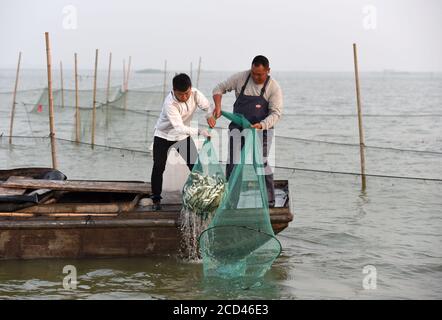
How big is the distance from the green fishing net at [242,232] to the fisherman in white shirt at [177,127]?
0.65 metres

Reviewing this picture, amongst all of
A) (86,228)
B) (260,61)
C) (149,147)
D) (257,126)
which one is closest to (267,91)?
(260,61)

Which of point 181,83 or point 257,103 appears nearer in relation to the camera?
point 181,83

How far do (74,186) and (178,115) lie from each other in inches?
52.0

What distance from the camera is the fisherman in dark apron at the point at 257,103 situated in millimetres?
6578

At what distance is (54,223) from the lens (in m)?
6.38

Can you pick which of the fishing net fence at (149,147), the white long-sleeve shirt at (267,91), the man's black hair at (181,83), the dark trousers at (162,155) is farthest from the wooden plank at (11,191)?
the fishing net fence at (149,147)

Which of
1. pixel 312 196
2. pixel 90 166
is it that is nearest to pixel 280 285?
pixel 312 196

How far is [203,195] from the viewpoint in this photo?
6262 mm

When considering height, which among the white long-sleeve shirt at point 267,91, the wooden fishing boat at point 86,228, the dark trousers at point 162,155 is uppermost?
the white long-sleeve shirt at point 267,91

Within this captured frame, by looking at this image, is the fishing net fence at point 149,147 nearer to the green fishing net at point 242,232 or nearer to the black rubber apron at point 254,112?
the black rubber apron at point 254,112

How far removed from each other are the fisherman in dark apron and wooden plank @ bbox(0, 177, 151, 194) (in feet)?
3.53

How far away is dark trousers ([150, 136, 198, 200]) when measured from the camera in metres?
6.91

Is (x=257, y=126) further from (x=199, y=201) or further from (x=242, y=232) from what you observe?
(x=242, y=232)

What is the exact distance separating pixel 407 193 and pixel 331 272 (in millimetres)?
5033
